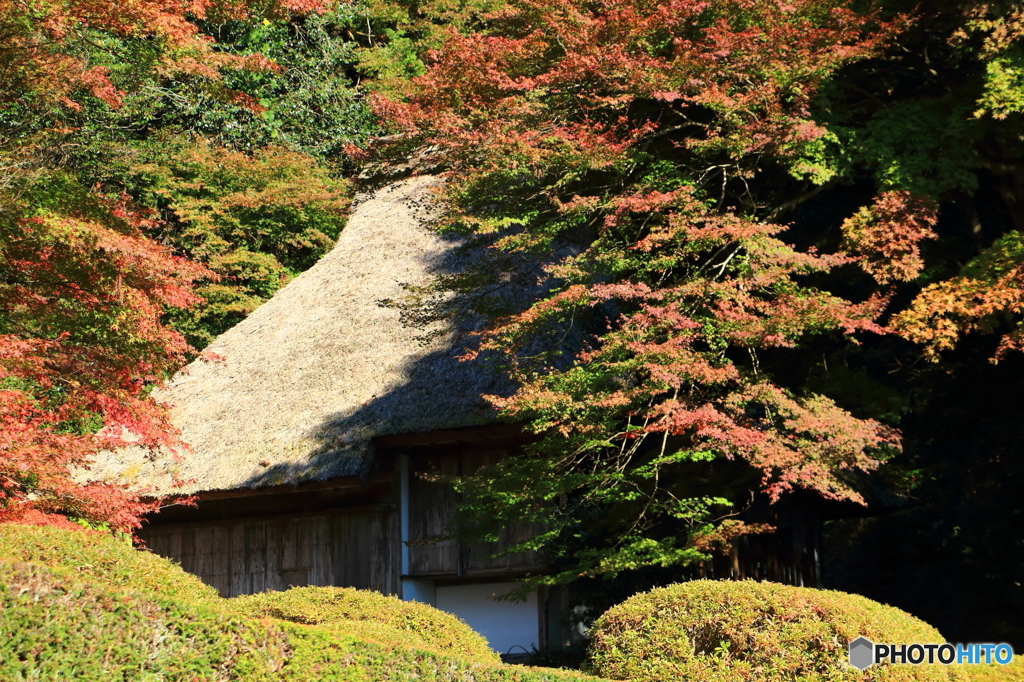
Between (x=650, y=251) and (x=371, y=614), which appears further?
(x=650, y=251)

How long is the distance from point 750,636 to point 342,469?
6.27m

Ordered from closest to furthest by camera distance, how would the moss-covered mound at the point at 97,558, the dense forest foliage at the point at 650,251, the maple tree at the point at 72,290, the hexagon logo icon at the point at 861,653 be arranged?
the moss-covered mound at the point at 97,558
the hexagon logo icon at the point at 861,653
the maple tree at the point at 72,290
the dense forest foliage at the point at 650,251

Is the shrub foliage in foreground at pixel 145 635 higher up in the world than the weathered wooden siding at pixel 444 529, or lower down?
lower down

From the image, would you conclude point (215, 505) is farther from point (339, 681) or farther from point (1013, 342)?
point (1013, 342)

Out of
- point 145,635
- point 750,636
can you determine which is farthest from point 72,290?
point 750,636

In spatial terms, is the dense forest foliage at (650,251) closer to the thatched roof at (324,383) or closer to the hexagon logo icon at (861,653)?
the thatched roof at (324,383)

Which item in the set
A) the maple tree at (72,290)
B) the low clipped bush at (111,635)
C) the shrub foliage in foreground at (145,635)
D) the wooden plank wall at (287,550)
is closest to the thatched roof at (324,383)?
the wooden plank wall at (287,550)

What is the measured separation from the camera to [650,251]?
1105cm

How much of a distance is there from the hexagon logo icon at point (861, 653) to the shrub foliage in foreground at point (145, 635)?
228 centimetres

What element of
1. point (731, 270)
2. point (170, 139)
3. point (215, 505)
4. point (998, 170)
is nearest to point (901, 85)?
point (998, 170)

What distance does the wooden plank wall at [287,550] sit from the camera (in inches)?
547

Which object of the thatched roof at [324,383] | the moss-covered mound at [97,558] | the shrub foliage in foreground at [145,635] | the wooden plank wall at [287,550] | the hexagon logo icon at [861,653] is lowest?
the hexagon logo icon at [861,653]

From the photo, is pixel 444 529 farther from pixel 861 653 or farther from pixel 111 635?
pixel 111 635

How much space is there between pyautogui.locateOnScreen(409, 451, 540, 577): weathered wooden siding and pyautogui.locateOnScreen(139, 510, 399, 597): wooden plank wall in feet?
1.17
